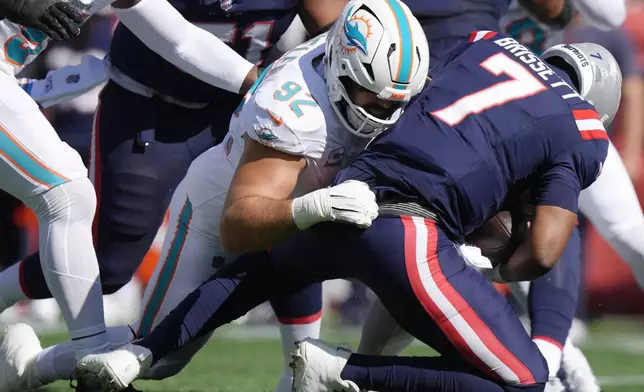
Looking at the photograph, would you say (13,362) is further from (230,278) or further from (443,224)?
(443,224)

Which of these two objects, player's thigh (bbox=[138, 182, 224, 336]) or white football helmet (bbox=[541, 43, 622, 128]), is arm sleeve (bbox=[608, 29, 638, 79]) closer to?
white football helmet (bbox=[541, 43, 622, 128])

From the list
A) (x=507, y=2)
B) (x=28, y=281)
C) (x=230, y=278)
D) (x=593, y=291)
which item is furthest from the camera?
(x=593, y=291)

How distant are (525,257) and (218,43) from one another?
1181mm

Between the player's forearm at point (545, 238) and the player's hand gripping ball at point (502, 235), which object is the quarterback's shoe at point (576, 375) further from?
the player's forearm at point (545, 238)

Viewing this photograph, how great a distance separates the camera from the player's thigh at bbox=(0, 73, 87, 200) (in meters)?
3.00

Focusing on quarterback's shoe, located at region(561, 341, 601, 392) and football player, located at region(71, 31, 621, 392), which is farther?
quarterback's shoe, located at region(561, 341, 601, 392)

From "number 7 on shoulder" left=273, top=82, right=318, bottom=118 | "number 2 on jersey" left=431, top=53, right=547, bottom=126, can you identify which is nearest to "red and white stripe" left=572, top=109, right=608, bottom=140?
"number 2 on jersey" left=431, top=53, right=547, bottom=126

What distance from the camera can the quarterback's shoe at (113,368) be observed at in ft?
9.36

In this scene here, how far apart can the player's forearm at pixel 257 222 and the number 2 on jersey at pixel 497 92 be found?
450 mm

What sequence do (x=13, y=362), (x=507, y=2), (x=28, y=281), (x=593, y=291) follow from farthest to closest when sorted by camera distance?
(x=593, y=291), (x=507, y=2), (x=28, y=281), (x=13, y=362)

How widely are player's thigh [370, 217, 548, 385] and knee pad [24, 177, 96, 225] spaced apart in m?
0.84

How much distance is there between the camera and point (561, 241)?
2.83m

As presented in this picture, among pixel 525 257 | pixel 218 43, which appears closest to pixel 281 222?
pixel 525 257

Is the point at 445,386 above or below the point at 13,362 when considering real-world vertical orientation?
above
